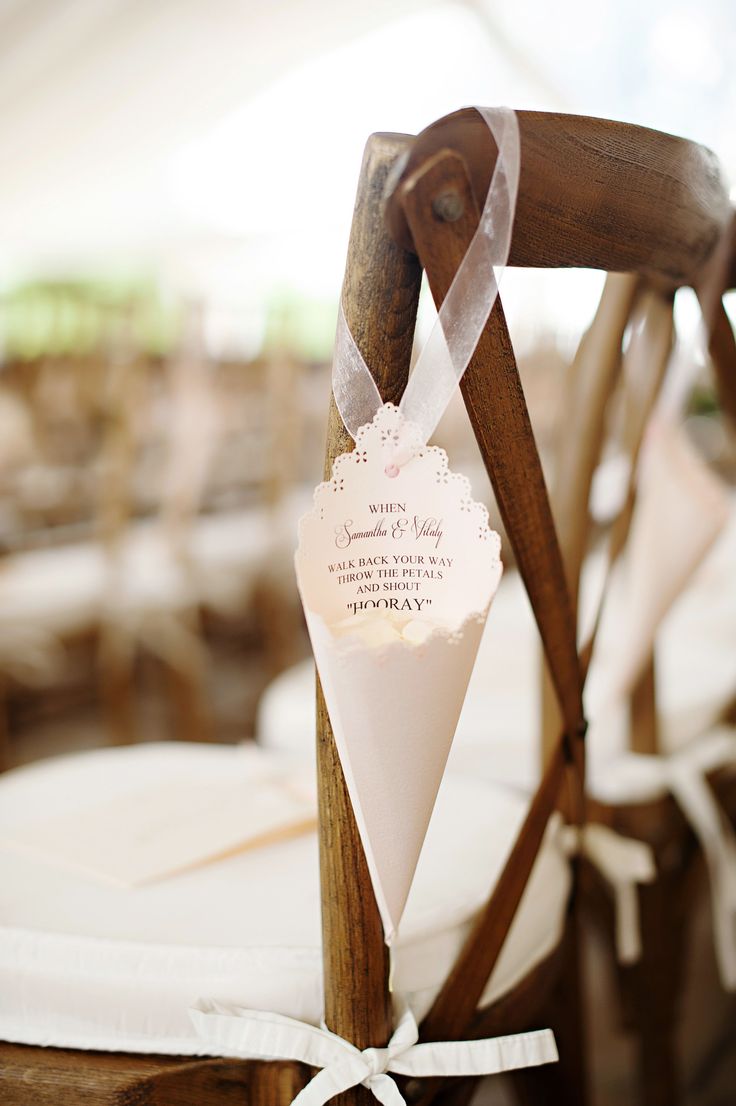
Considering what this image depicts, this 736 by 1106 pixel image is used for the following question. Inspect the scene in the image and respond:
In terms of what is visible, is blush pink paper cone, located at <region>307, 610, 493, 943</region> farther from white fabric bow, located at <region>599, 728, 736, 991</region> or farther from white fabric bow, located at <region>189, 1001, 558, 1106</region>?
white fabric bow, located at <region>599, 728, 736, 991</region>

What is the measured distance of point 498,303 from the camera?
41 cm

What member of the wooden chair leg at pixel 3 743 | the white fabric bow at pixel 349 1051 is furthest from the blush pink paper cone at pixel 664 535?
the wooden chair leg at pixel 3 743

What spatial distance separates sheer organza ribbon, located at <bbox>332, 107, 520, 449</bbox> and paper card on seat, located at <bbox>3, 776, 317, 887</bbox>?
31 centimetres

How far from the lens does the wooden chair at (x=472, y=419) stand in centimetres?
39

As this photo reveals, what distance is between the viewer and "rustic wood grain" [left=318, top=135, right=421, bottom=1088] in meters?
0.39

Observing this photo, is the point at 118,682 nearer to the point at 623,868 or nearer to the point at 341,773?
the point at 623,868

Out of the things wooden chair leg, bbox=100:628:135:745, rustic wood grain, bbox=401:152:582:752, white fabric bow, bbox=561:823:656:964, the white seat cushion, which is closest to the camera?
rustic wood grain, bbox=401:152:582:752

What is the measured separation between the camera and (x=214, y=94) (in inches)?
242

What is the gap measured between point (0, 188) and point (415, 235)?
7.02m

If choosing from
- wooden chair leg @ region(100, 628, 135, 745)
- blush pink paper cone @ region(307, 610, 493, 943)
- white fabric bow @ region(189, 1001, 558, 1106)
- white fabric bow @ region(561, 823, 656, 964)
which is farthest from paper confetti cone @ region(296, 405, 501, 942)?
wooden chair leg @ region(100, 628, 135, 745)

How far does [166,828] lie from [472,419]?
13.9 inches

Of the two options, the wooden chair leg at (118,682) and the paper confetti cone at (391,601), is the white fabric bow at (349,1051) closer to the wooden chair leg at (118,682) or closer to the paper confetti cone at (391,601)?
the paper confetti cone at (391,601)

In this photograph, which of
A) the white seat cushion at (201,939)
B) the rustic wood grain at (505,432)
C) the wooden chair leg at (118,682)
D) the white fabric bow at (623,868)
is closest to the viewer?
the rustic wood grain at (505,432)

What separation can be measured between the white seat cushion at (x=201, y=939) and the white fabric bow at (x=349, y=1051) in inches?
0.7
